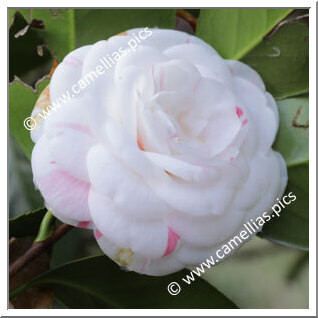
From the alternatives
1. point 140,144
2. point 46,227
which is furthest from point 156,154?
point 46,227

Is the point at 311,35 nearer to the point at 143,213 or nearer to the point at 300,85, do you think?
the point at 300,85

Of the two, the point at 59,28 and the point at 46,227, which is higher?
the point at 59,28

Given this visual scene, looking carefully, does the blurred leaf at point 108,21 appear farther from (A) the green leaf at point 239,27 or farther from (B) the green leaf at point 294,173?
(B) the green leaf at point 294,173

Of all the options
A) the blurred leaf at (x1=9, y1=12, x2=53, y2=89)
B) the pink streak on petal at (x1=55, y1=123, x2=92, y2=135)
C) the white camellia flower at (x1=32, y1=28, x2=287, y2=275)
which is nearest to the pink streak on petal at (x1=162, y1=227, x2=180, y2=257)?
the white camellia flower at (x1=32, y1=28, x2=287, y2=275)

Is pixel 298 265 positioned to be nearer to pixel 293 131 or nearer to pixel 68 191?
pixel 293 131

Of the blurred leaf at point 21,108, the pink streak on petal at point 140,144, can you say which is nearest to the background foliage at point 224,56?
the blurred leaf at point 21,108

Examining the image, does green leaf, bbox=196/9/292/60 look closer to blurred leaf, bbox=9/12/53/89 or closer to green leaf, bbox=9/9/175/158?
green leaf, bbox=9/9/175/158
